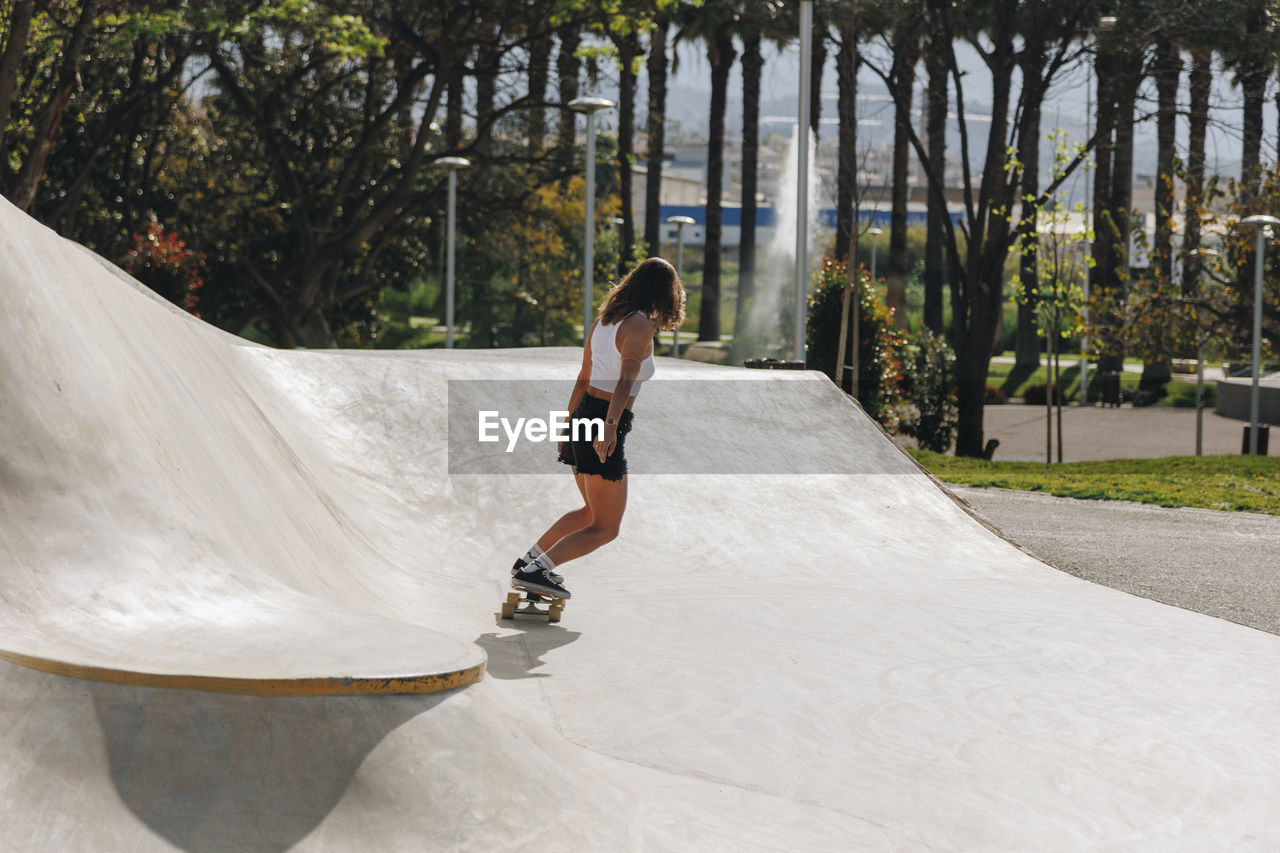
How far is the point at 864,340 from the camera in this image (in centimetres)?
2116

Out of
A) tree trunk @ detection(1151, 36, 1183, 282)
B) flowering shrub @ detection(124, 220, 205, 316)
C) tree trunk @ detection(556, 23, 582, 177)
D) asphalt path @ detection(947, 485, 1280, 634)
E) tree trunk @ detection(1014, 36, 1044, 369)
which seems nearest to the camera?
asphalt path @ detection(947, 485, 1280, 634)

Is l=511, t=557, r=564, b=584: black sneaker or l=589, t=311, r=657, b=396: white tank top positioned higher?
l=589, t=311, r=657, b=396: white tank top

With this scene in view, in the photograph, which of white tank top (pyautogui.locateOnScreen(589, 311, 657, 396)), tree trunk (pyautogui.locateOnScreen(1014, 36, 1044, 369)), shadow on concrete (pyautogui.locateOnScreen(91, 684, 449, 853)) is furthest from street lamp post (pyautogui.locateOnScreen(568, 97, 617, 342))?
shadow on concrete (pyautogui.locateOnScreen(91, 684, 449, 853))

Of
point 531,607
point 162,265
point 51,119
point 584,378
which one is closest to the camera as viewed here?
point 584,378

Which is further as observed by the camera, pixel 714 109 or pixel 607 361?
pixel 714 109

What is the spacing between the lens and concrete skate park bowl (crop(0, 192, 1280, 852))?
3.05 meters

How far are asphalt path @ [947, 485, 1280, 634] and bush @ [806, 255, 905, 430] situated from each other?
6121mm

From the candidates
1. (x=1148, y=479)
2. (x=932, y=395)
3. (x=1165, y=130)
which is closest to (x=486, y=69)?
(x=932, y=395)

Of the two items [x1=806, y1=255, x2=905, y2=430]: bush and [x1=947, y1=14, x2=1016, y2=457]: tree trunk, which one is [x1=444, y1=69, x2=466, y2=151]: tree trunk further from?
[x1=947, y1=14, x2=1016, y2=457]: tree trunk

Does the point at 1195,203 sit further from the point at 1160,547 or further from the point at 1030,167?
the point at 1160,547

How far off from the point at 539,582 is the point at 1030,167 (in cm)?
2745

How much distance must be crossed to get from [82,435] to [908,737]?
287 cm

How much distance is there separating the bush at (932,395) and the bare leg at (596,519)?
19.1 m

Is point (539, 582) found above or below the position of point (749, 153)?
below
